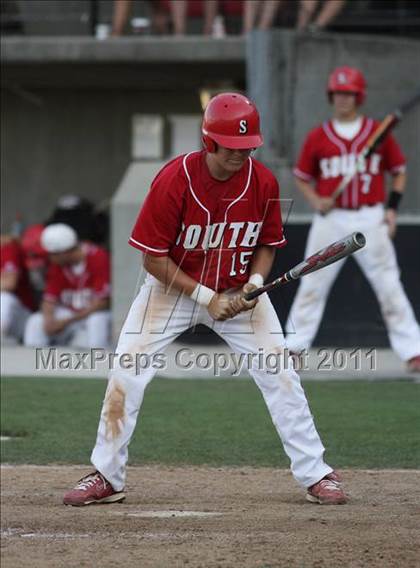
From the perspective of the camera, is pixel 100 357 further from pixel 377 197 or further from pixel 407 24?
pixel 407 24

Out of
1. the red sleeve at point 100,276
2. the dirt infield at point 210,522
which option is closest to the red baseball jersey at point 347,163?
the red sleeve at point 100,276

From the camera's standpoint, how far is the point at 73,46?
14625 millimetres

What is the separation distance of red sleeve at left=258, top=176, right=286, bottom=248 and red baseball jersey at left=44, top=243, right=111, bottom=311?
649cm

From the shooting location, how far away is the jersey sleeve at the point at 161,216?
6176 mm

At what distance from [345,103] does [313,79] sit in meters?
3.01

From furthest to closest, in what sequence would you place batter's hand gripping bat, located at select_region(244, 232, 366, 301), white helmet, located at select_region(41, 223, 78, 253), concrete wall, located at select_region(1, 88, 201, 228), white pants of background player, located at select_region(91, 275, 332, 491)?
concrete wall, located at select_region(1, 88, 201, 228), white helmet, located at select_region(41, 223, 78, 253), white pants of background player, located at select_region(91, 275, 332, 491), batter's hand gripping bat, located at select_region(244, 232, 366, 301)

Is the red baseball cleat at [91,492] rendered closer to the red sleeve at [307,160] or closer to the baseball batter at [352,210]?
the baseball batter at [352,210]

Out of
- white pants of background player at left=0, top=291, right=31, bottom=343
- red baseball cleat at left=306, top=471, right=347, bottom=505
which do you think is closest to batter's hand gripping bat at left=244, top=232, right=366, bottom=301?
red baseball cleat at left=306, top=471, right=347, bottom=505

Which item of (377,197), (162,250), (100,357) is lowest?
(100,357)

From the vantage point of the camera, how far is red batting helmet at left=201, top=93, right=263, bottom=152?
605 cm

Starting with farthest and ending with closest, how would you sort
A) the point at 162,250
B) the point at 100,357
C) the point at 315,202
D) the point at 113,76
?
the point at 113,76 < the point at 100,357 < the point at 315,202 < the point at 162,250

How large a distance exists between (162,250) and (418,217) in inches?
264

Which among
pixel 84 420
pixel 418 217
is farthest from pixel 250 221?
pixel 418 217

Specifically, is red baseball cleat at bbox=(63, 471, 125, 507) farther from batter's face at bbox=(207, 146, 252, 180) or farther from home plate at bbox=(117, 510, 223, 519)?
batter's face at bbox=(207, 146, 252, 180)
